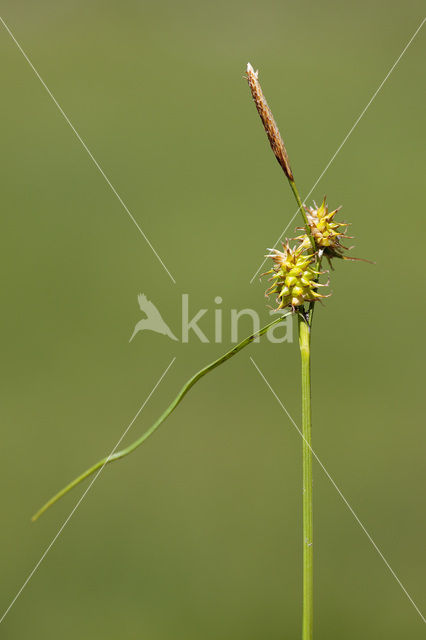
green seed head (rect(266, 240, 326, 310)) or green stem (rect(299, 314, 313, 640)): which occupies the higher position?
green seed head (rect(266, 240, 326, 310))

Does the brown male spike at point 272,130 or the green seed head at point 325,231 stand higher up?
the brown male spike at point 272,130

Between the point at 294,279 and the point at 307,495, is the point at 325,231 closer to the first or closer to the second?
the point at 294,279

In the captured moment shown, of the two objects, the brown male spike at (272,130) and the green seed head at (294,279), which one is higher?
the brown male spike at (272,130)

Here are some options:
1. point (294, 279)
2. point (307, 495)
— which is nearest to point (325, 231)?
point (294, 279)

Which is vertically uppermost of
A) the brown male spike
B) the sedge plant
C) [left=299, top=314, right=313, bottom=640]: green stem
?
the brown male spike

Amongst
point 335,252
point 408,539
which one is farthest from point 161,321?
point 335,252

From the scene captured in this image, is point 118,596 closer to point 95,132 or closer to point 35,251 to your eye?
point 35,251

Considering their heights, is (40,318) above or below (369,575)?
above

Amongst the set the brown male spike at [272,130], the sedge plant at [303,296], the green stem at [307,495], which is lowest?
the green stem at [307,495]
